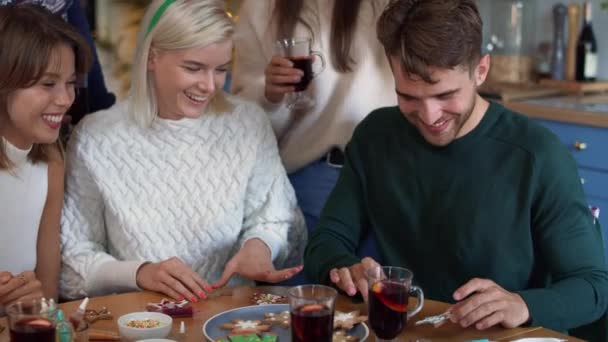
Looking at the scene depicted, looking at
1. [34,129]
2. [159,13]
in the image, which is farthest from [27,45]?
[159,13]

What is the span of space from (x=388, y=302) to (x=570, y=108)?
247 centimetres

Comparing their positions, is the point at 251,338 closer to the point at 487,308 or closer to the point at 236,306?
the point at 236,306

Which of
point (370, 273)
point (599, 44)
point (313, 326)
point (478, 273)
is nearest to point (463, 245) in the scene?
point (478, 273)

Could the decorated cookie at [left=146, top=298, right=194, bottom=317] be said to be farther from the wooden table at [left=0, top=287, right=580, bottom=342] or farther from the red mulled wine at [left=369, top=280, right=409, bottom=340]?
the red mulled wine at [left=369, top=280, right=409, bottom=340]

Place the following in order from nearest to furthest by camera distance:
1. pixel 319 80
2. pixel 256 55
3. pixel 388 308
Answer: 1. pixel 388 308
2. pixel 319 80
3. pixel 256 55

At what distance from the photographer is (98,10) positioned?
17.7 feet

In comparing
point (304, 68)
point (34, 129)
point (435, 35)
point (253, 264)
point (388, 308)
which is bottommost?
point (253, 264)

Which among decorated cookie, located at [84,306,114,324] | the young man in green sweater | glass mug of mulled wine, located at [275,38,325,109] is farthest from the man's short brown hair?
decorated cookie, located at [84,306,114,324]

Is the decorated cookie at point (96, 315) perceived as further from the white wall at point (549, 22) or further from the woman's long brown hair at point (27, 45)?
the white wall at point (549, 22)

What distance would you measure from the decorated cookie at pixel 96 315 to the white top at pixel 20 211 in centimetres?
63

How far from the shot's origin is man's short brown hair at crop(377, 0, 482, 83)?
210 centimetres

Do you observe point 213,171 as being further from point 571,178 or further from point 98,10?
point 98,10

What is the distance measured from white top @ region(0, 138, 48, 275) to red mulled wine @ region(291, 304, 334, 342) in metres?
1.15

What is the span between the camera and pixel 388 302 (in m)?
1.73
